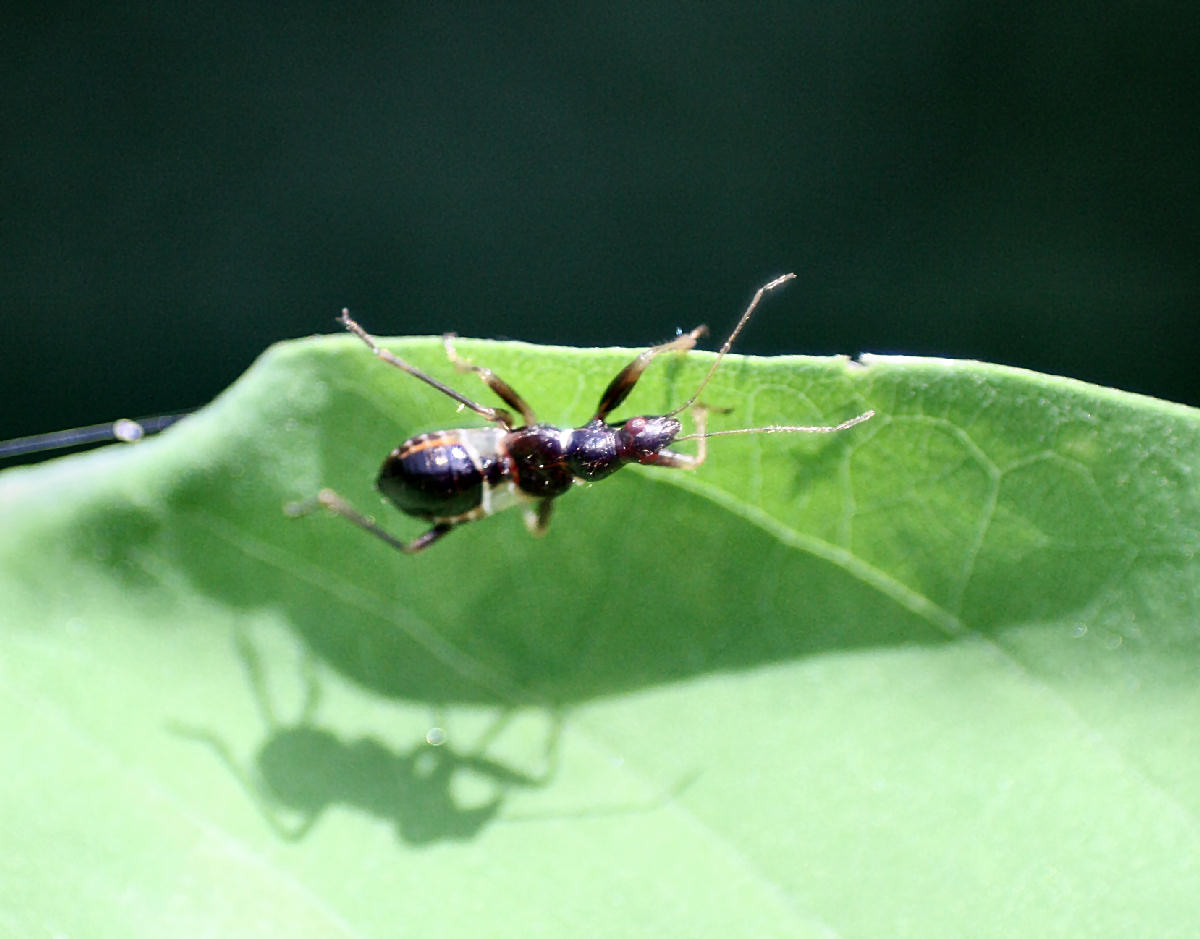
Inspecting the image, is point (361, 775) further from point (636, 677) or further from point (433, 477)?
point (433, 477)

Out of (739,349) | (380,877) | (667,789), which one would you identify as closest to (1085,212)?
(739,349)

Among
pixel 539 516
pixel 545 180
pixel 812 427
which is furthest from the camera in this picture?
pixel 545 180

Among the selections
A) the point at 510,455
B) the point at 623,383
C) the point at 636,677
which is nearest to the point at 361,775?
the point at 636,677

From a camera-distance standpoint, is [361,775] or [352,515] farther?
[352,515]

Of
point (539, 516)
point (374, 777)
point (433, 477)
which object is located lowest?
point (374, 777)

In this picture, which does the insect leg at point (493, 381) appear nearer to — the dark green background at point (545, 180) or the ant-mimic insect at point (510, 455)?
the ant-mimic insect at point (510, 455)

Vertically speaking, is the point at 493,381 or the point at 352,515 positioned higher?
the point at 493,381

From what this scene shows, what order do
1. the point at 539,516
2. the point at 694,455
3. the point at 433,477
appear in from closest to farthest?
the point at 539,516 < the point at 694,455 < the point at 433,477
